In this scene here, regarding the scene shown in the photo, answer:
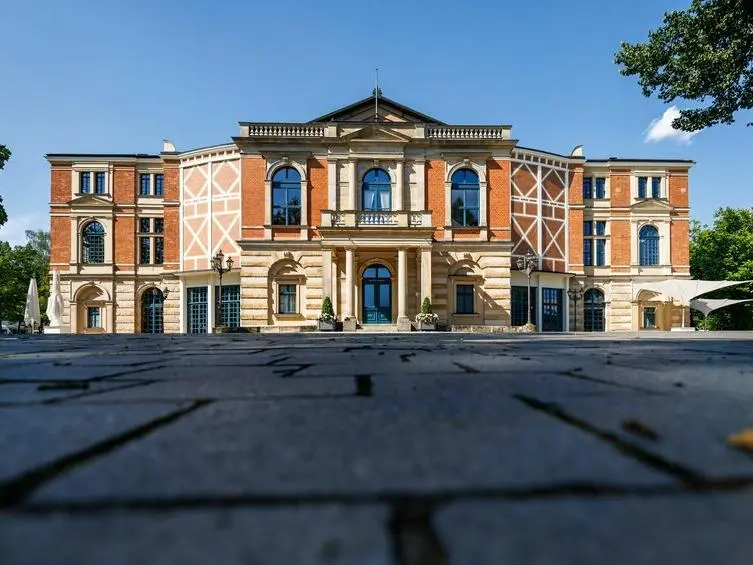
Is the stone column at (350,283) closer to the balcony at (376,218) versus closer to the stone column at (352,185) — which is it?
the balcony at (376,218)

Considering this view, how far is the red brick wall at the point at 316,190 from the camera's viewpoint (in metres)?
24.2

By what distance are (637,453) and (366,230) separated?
2164 cm

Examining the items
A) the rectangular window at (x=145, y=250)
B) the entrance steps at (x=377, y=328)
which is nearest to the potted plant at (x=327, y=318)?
the entrance steps at (x=377, y=328)

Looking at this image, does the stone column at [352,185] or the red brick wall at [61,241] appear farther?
the red brick wall at [61,241]

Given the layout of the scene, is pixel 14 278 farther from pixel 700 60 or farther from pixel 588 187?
pixel 700 60

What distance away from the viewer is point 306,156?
24141 mm

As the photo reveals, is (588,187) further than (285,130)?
Yes

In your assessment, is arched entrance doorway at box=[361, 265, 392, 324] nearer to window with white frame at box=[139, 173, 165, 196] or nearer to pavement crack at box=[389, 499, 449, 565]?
window with white frame at box=[139, 173, 165, 196]

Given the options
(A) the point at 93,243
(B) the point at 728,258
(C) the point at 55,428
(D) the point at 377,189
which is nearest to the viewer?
(C) the point at 55,428

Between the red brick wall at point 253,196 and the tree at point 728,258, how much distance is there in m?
34.5

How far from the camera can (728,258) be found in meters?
38.1

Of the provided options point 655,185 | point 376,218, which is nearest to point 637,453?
point 376,218

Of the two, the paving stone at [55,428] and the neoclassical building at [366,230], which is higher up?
the neoclassical building at [366,230]

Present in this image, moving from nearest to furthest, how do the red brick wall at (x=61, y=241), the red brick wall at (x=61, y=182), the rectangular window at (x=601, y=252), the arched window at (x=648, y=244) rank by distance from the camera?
the red brick wall at (x=61, y=241) < the red brick wall at (x=61, y=182) < the rectangular window at (x=601, y=252) < the arched window at (x=648, y=244)
